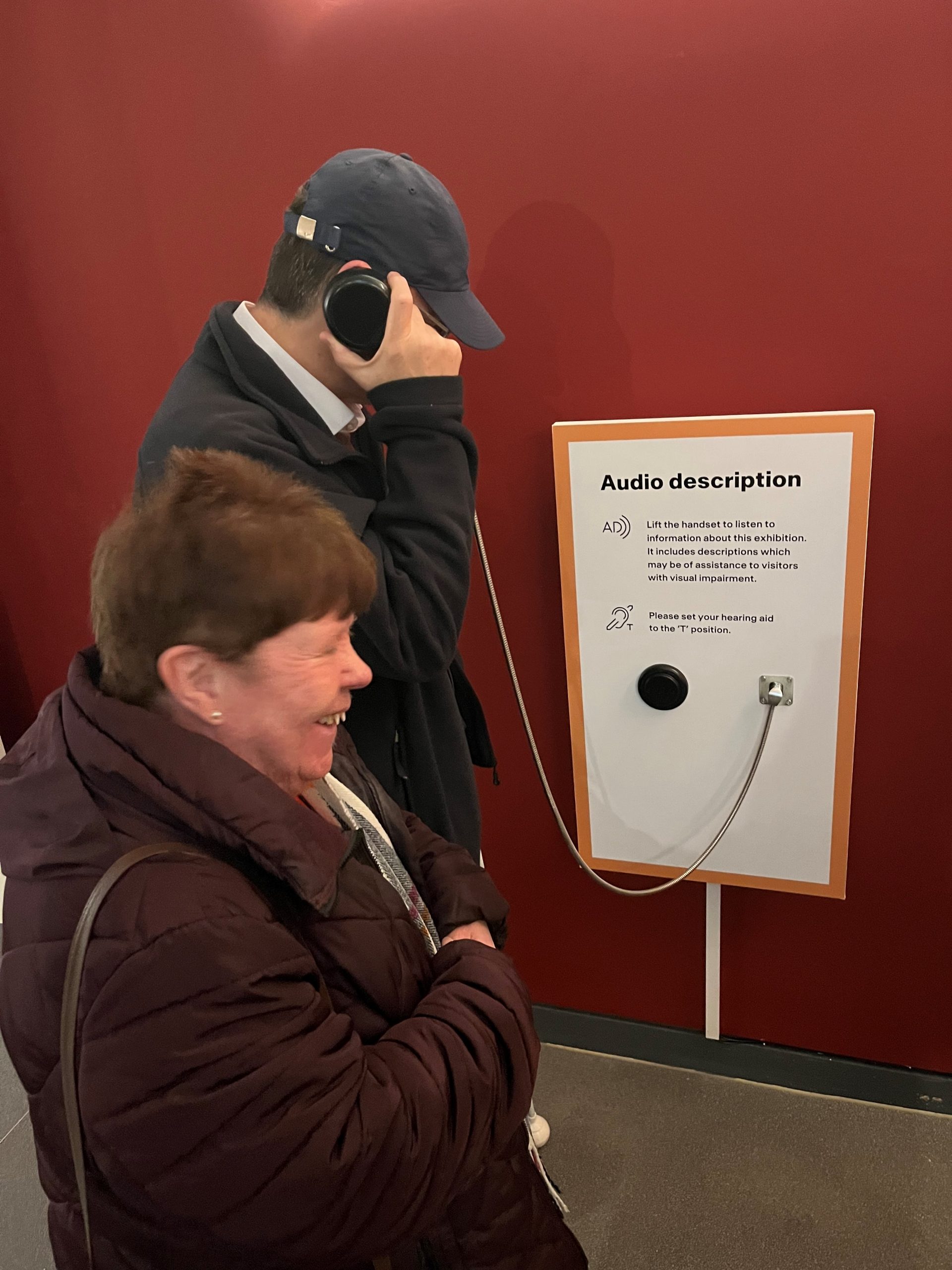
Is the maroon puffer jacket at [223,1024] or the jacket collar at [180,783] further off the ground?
the jacket collar at [180,783]

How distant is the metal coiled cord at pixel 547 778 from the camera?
55.0 inches

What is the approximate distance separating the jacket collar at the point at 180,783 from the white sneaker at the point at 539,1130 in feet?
4.20

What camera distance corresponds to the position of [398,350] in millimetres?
977

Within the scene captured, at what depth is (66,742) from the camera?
64 centimetres

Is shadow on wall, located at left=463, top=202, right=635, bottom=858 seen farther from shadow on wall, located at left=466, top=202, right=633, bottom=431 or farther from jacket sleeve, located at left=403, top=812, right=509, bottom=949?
jacket sleeve, located at left=403, top=812, right=509, bottom=949

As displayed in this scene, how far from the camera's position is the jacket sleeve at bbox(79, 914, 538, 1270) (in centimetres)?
56

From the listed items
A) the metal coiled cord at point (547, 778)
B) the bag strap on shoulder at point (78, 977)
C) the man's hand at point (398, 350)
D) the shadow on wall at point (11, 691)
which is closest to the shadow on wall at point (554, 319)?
the metal coiled cord at point (547, 778)

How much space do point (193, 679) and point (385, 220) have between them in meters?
0.64

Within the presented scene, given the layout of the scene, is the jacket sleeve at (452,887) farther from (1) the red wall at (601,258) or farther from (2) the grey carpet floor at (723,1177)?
(2) the grey carpet floor at (723,1177)

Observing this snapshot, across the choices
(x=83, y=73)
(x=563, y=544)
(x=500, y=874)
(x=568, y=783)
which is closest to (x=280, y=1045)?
(x=563, y=544)

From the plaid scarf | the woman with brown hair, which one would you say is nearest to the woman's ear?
the woman with brown hair

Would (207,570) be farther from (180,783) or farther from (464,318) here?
(464,318)

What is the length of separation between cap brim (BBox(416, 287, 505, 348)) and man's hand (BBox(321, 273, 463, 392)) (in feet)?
0.16

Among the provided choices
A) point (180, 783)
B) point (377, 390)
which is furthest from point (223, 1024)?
point (377, 390)
